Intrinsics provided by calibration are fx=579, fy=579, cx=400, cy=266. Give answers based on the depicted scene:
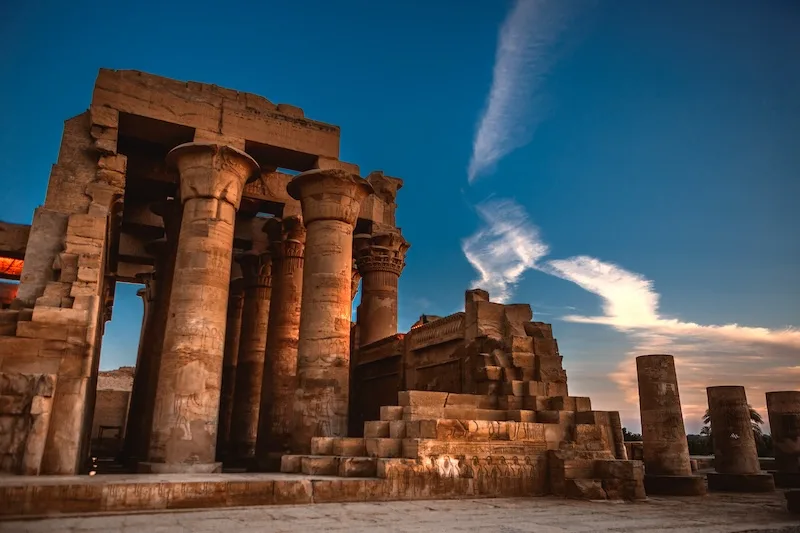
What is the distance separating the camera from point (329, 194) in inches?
569

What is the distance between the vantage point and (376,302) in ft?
63.5

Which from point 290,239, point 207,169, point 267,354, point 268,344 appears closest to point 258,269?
point 290,239

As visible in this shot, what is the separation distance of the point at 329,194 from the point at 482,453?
7.49 metres

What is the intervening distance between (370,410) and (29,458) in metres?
10.9

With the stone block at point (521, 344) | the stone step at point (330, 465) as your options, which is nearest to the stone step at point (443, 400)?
the stone block at point (521, 344)

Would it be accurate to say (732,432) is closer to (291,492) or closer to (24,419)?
(291,492)

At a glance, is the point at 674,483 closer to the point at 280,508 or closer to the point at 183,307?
the point at 280,508

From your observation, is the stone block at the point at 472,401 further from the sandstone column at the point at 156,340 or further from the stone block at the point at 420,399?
the sandstone column at the point at 156,340

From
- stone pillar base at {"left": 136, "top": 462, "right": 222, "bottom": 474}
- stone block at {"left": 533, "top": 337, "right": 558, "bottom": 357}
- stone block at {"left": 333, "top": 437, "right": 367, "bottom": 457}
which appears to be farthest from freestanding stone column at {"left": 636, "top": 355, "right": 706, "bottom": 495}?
stone pillar base at {"left": 136, "top": 462, "right": 222, "bottom": 474}

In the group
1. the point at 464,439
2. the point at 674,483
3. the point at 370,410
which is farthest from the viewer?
the point at 370,410

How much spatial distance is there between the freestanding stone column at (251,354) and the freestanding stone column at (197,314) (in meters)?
6.73

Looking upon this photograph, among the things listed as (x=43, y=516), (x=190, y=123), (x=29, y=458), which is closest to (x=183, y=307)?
(x=29, y=458)

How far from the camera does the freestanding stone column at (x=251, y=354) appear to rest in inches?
760

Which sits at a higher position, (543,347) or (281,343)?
(281,343)
